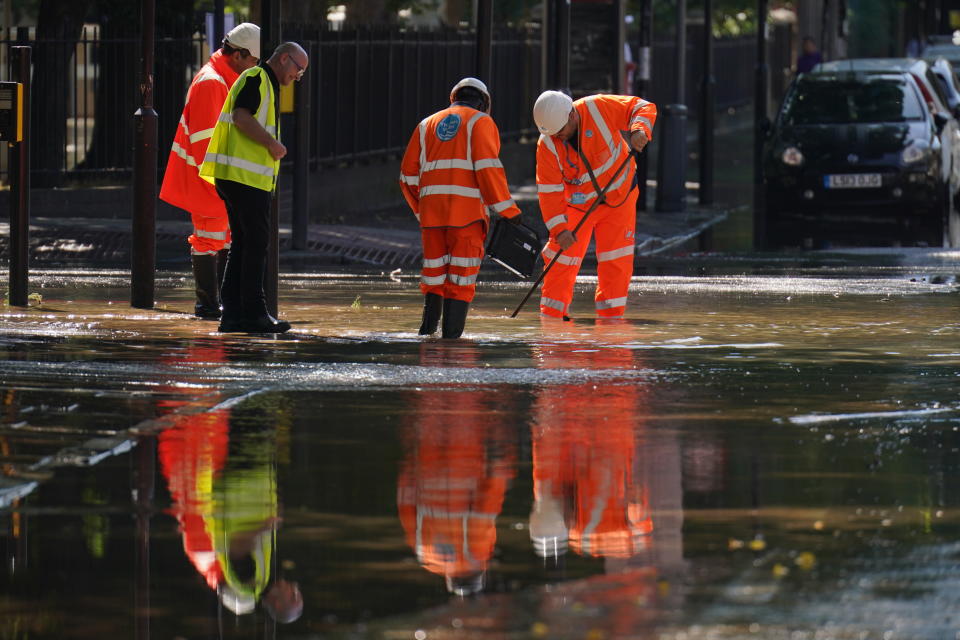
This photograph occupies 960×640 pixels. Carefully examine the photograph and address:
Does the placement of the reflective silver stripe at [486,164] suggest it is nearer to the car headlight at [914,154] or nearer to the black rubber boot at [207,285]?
the black rubber boot at [207,285]

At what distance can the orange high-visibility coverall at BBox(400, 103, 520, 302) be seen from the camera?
37.3 ft

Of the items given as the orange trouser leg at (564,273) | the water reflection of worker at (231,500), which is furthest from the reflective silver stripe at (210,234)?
the water reflection of worker at (231,500)

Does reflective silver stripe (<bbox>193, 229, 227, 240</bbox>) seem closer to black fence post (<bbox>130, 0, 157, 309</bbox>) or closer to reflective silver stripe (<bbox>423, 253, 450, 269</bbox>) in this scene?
black fence post (<bbox>130, 0, 157, 309</bbox>)

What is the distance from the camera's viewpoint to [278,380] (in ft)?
31.6

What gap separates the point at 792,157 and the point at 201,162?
35.5ft

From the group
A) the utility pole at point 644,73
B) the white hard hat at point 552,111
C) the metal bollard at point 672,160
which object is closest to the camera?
the white hard hat at point 552,111

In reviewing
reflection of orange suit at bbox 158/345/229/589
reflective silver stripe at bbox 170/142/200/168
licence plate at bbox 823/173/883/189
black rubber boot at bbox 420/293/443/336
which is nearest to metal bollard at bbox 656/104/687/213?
licence plate at bbox 823/173/883/189

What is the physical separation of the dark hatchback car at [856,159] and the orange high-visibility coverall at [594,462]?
1192 centimetres

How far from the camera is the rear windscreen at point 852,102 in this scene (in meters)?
22.5

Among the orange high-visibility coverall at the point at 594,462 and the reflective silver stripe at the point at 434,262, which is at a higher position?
the reflective silver stripe at the point at 434,262

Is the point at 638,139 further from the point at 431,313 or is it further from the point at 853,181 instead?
the point at 853,181

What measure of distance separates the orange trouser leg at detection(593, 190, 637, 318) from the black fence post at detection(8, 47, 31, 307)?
3259 mm

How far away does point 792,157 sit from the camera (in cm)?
2219

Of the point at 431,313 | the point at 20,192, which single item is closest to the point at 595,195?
the point at 431,313
